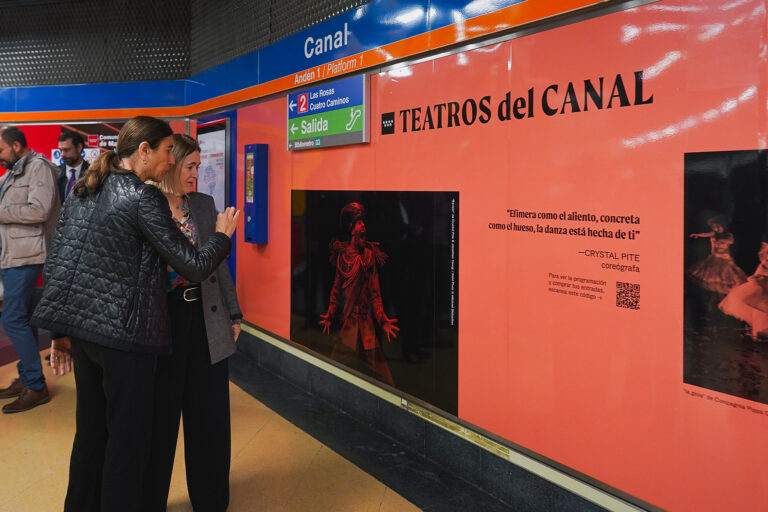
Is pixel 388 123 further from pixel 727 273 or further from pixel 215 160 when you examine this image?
pixel 215 160

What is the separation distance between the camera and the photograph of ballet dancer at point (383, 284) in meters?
2.92

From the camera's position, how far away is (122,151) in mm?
1935

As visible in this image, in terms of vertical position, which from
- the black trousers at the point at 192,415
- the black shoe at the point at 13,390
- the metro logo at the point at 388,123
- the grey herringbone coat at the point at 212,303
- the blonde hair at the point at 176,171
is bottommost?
the black shoe at the point at 13,390

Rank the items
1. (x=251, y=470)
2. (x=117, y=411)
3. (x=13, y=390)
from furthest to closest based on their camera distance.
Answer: (x=13, y=390) < (x=251, y=470) < (x=117, y=411)

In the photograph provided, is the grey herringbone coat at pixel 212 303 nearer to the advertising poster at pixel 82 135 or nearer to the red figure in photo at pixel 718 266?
the red figure in photo at pixel 718 266

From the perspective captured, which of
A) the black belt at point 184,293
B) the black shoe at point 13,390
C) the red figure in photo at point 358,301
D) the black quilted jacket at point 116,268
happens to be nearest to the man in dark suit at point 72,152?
the black shoe at point 13,390

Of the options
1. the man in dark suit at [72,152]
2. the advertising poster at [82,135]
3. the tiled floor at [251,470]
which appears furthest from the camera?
the advertising poster at [82,135]

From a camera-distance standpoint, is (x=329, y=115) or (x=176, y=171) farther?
(x=329, y=115)

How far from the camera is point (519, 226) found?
8.16ft

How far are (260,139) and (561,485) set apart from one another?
3494 millimetres

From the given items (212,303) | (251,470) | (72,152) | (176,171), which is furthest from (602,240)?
(72,152)

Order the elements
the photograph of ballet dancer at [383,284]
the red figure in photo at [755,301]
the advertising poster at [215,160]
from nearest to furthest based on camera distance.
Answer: the red figure in photo at [755,301]
the photograph of ballet dancer at [383,284]
the advertising poster at [215,160]

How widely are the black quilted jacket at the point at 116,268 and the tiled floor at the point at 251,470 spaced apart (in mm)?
1186

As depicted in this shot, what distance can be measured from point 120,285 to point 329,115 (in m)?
2.23
